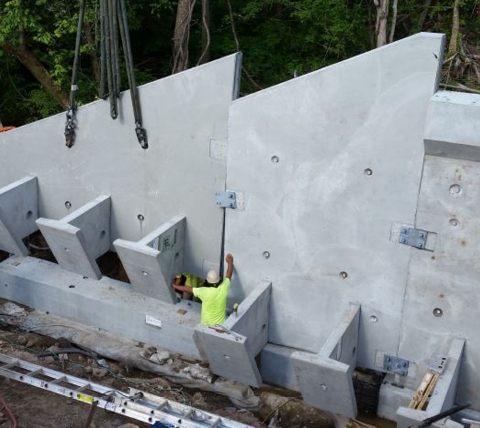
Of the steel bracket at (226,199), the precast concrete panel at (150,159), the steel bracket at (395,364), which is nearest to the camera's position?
the steel bracket at (395,364)

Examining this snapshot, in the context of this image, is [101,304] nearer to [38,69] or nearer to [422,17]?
[38,69]

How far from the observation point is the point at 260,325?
704 cm

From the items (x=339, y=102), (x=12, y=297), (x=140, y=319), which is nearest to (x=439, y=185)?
(x=339, y=102)

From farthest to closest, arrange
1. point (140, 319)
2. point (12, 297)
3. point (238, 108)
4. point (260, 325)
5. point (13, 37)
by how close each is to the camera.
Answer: point (13, 37)
point (12, 297)
point (140, 319)
point (260, 325)
point (238, 108)

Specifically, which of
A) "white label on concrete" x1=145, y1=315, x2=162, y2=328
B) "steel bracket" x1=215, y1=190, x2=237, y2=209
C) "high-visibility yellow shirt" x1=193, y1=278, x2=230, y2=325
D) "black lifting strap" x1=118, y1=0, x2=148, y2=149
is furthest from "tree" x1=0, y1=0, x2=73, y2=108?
"high-visibility yellow shirt" x1=193, y1=278, x2=230, y2=325

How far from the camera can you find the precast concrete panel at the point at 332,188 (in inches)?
230

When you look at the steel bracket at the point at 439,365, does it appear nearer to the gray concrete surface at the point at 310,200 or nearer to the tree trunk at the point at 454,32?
the gray concrete surface at the point at 310,200

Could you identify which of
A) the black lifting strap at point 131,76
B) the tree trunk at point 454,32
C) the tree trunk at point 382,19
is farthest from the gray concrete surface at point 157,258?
the tree trunk at point 454,32

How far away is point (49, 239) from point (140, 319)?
1.38 metres

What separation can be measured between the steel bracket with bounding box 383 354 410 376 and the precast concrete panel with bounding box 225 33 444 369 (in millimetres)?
85

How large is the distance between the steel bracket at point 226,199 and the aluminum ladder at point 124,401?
1.98m

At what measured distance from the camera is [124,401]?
616 centimetres

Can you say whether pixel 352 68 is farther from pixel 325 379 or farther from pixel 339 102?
pixel 325 379

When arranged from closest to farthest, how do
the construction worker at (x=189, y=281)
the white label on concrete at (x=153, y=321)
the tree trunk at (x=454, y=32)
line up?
1. the white label on concrete at (x=153, y=321)
2. the construction worker at (x=189, y=281)
3. the tree trunk at (x=454, y=32)
